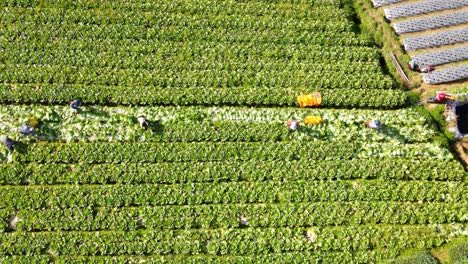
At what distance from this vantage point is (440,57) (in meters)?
26.1

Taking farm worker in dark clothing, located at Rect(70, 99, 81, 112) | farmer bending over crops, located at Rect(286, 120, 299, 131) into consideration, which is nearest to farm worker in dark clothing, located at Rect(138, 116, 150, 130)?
farm worker in dark clothing, located at Rect(70, 99, 81, 112)

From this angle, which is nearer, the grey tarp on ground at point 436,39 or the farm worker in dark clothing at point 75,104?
the farm worker in dark clothing at point 75,104

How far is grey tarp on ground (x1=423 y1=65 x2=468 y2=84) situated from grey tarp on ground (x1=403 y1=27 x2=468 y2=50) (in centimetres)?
182

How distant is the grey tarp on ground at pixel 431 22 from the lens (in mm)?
27031

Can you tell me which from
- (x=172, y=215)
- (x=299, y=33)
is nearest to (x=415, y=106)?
(x=299, y=33)

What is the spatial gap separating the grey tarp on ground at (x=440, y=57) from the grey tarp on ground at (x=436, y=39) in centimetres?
61

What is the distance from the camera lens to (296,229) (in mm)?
20969

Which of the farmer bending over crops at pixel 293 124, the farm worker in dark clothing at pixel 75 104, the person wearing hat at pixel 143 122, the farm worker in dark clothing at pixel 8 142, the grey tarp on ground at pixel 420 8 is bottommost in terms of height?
the farmer bending over crops at pixel 293 124

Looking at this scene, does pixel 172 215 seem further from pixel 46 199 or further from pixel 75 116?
pixel 75 116

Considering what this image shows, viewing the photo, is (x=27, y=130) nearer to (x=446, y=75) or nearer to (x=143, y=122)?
(x=143, y=122)

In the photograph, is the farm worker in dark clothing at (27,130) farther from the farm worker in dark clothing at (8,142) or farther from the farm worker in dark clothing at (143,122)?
the farm worker in dark clothing at (143,122)

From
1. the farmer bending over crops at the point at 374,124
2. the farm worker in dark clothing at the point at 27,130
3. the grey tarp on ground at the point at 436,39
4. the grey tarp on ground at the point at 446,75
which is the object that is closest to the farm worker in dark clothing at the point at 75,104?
the farm worker in dark clothing at the point at 27,130

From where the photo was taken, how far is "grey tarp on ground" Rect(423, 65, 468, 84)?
25438 millimetres

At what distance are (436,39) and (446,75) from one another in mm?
2521
